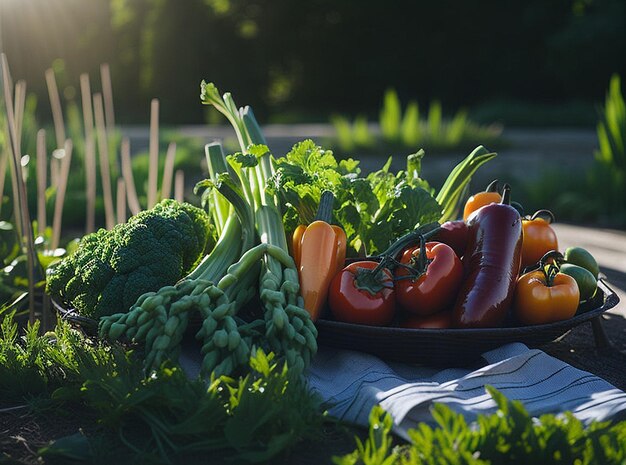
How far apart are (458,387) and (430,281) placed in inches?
17.1

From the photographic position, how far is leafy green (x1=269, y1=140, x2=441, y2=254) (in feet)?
10.1

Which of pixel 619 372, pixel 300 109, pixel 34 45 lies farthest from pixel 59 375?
pixel 300 109

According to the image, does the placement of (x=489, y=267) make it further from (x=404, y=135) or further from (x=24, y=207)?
(x=404, y=135)

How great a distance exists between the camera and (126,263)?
9.25 feet

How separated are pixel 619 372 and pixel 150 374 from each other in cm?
170

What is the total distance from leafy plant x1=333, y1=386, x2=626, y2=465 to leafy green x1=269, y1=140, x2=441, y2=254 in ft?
3.94

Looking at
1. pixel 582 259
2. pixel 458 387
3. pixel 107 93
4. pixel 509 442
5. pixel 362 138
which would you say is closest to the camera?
pixel 509 442

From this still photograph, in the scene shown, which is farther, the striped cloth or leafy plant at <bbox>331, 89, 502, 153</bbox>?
leafy plant at <bbox>331, 89, 502, 153</bbox>

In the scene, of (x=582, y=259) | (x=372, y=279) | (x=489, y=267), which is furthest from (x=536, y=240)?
(x=372, y=279)

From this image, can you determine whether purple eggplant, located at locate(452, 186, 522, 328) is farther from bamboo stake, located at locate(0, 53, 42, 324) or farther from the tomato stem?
bamboo stake, located at locate(0, 53, 42, 324)

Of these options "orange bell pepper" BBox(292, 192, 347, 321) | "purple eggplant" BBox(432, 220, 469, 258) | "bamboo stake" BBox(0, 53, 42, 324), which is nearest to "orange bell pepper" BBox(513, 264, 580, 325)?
"purple eggplant" BBox(432, 220, 469, 258)

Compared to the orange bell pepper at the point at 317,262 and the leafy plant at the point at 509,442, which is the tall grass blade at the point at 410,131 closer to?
the orange bell pepper at the point at 317,262

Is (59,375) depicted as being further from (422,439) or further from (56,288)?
(422,439)

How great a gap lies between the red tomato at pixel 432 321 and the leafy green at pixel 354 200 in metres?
0.42
